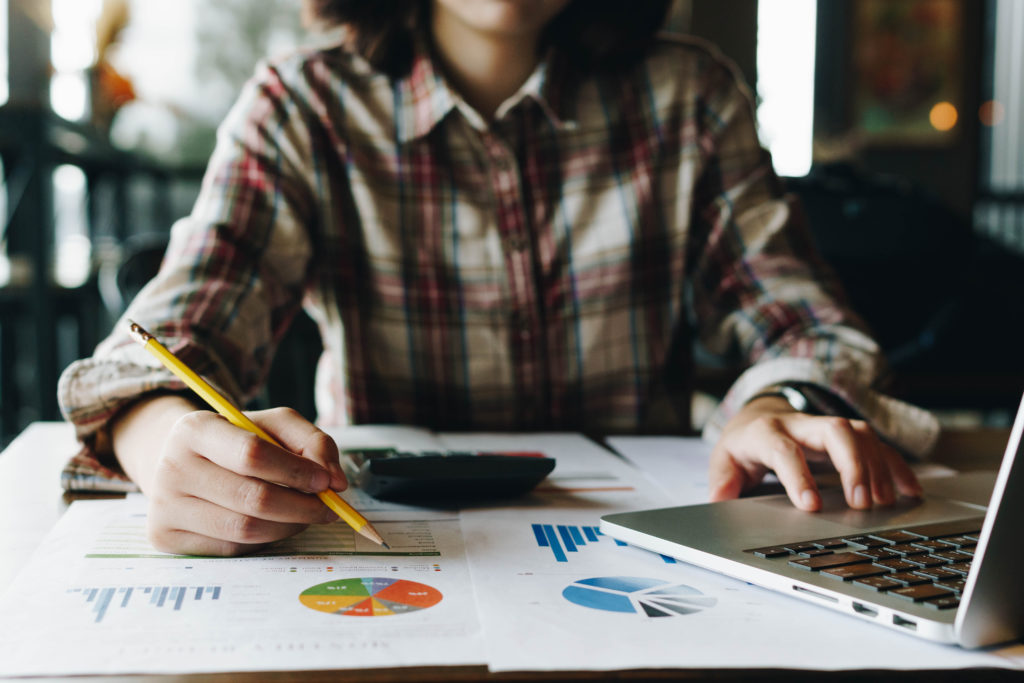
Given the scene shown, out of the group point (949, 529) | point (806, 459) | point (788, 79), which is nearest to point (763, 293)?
point (806, 459)

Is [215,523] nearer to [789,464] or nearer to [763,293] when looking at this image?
[789,464]

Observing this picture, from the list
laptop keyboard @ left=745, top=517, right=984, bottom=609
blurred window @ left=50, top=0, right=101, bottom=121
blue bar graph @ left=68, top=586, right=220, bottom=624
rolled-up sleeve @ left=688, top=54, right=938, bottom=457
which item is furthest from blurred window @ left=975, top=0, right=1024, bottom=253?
blue bar graph @ left=68, top=586, right=220, bottom=624

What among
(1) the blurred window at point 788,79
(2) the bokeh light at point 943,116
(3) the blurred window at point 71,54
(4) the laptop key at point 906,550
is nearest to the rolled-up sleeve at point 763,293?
(4) the laptop key at point 906,550

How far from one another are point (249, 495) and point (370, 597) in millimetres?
95

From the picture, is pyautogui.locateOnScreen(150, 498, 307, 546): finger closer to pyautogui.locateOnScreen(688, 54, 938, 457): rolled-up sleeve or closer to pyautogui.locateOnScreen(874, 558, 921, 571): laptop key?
pyautogui.locateOnScreen(874, 558, 921, 571): laptop key

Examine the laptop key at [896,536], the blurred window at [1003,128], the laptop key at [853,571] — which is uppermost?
the blurred window at [1003,128]

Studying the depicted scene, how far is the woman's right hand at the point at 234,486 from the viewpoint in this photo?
468 millimetres

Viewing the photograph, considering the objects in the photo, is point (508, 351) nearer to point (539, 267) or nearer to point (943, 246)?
point (539, 267)

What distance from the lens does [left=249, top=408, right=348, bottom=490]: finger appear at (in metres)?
0.48

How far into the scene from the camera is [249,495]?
1.53 ft

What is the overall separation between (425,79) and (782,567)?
74 cm

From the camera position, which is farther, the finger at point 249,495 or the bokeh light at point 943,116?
the bokeh light at point 943,116

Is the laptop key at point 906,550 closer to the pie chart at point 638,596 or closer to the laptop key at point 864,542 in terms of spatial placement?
the laptop key at point 864,542

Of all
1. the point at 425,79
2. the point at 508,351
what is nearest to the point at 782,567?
the point at 508,351
